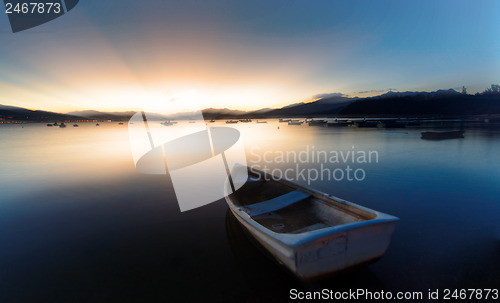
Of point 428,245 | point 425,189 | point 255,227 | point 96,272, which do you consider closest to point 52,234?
point 96,272

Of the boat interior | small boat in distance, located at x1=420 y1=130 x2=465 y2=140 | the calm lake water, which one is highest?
the boat interior

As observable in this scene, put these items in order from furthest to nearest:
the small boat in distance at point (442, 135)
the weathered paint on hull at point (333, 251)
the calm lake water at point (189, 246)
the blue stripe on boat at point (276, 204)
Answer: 1. the small boat in distance at point (442, 135)
2. the blue stripe on boat at point (276, 204)
3. the calm lake water at point (189, 246)
4. the weathered paint on hull at point (333, 251)

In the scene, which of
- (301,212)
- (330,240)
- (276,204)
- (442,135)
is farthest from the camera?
(442,135)

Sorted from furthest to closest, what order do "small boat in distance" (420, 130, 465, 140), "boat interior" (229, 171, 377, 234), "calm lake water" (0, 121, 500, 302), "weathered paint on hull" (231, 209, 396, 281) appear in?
"small boat in distance" (420, 130, 465, 140), "boat interior" (229, 171, 377, 234), "calm lake water" (0, 121, 500, 302), "weathered paint on hull" (231, 209, 396, 281)

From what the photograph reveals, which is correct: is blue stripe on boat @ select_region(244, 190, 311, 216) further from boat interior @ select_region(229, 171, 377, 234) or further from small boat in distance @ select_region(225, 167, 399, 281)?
small boat in distance @ select_region(225, 167, 399, 281)

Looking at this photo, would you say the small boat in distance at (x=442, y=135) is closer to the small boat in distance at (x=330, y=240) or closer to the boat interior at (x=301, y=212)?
the boat interior at (x=301, y=212)

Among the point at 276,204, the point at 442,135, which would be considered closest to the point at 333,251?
the point at 276,204

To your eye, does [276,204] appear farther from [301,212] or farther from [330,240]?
[330,240]

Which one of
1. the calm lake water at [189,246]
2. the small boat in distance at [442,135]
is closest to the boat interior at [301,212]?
the calm lake water at [189,246]

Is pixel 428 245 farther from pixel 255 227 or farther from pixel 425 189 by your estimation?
pixel 425 189

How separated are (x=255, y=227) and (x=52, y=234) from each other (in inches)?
302

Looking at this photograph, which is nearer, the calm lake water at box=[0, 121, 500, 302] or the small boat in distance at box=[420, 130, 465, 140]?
the calm lake water at box=[0, 121, 500, 302]

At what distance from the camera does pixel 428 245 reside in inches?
249

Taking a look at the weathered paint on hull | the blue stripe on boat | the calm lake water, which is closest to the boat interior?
the blue stripe on boat
